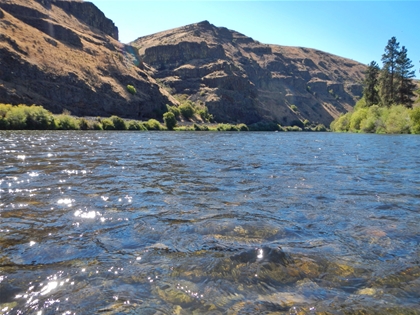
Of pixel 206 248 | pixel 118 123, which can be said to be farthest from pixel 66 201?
pixel 118 123

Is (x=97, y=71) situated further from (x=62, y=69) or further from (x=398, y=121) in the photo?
(x=398, y=121)

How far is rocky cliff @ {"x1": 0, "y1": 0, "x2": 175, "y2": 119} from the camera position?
83.9 metres

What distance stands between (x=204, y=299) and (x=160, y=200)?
16.7 feet

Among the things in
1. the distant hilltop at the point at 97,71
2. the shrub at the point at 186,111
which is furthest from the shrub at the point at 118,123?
the shrub at the point at 186,111

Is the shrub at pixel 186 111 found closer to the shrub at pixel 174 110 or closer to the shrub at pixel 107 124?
the shrub at pixel 174 110

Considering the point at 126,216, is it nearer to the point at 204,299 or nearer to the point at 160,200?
the point at 160,200

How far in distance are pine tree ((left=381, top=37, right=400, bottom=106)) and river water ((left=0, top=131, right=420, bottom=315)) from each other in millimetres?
78757

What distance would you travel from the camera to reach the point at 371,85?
3378 inches

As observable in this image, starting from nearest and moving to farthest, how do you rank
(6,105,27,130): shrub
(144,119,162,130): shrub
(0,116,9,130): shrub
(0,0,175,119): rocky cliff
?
(0,116,9,130): shrub → (6,105,27,130): shrub → (144,119,162,130): shrub → (0,0,175,119): rocky cliff

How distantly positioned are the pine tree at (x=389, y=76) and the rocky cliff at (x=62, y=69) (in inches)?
2734

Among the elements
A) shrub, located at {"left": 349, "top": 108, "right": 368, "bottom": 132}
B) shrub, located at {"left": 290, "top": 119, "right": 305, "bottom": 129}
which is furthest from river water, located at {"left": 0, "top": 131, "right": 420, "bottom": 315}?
shrub, located at {"left": 290, "top": 119, "right": 305, "bottom": 129}

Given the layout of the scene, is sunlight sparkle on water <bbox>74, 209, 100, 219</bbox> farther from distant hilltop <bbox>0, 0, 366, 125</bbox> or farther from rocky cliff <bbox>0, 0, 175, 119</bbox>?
rocky cliff <bbox>0, 0, 175, 119</bbox>

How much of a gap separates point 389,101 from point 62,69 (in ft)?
282

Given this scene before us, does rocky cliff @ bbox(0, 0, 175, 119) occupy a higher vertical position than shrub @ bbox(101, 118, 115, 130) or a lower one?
higher
